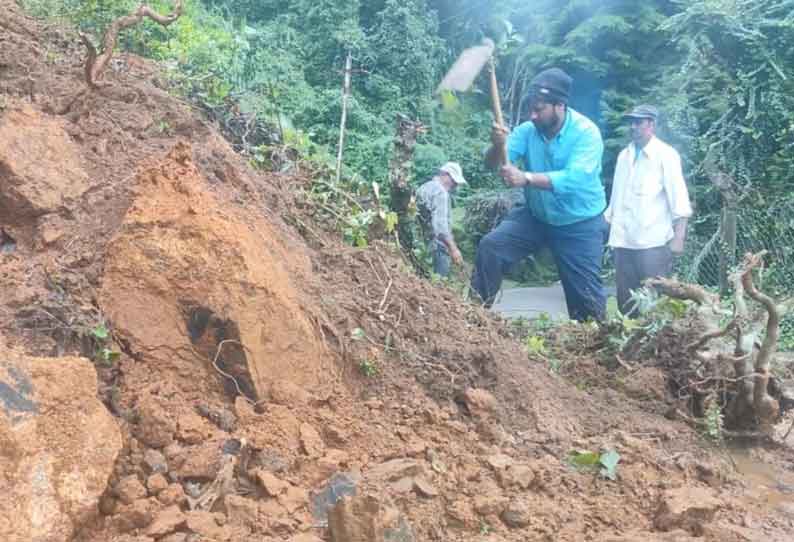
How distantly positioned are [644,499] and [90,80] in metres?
3.04

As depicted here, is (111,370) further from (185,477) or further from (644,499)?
(644,499)

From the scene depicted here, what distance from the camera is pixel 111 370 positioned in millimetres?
2887

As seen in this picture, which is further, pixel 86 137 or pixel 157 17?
pixel 157 17

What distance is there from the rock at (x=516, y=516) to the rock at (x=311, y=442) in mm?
651

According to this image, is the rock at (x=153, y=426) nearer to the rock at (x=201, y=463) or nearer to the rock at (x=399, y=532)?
the rock at (x=201, y=463)

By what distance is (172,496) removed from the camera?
2535mm

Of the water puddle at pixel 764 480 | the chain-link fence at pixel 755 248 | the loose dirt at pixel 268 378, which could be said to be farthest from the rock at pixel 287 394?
the chain-link fence at pixel 755 248

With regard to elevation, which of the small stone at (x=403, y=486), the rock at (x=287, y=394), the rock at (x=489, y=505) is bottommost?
the rock at (x=489, y=505)

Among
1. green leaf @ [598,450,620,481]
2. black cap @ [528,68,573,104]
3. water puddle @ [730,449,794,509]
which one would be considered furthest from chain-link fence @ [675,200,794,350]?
green leaf @ [598,450,620,481]

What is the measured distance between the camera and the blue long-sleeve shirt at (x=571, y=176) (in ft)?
19.3

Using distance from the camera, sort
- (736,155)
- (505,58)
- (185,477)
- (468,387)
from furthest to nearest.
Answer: (505,58), (736,155), (468,387), (185,477)

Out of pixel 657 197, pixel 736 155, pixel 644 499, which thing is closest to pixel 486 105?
pixel 736 155

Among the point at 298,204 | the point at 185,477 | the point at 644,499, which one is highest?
the point at 298,204

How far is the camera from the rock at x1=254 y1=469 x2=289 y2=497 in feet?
8.77
